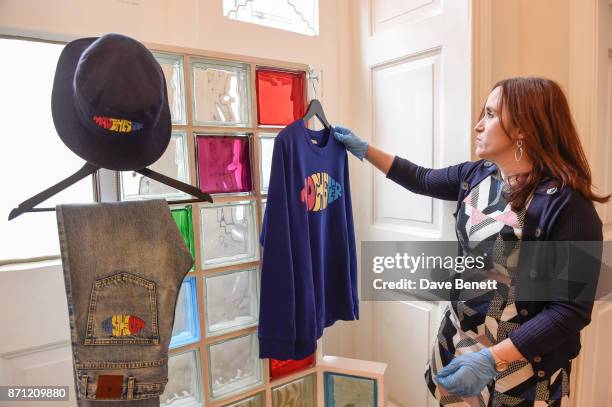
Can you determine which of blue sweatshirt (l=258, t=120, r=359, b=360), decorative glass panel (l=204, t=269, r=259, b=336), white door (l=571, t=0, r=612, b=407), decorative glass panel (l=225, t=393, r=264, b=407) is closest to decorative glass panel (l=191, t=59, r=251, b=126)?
blue sweatshirt (l=258, t=120, r=359, b=360)

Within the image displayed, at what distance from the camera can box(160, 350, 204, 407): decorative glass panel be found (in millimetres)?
1046

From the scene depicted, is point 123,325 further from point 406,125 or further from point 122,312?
point 406,125

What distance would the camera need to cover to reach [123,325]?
0.80m

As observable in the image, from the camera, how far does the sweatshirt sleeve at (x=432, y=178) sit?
125 cm

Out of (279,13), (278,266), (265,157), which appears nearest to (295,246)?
(278,266)

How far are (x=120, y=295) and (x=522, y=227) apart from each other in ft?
3.24

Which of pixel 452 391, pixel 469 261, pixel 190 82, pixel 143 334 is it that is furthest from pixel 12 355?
pixel 469 261

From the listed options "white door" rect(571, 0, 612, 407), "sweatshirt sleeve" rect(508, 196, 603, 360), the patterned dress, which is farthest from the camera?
"white door" rect(571, 0, 612, 407)

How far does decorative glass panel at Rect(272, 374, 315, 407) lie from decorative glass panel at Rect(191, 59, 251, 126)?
82cm

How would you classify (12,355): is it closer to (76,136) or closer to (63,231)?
(63,231)

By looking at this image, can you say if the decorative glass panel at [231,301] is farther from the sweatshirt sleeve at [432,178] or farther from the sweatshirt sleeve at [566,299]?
the sweatshirt sleeve at [566,299]

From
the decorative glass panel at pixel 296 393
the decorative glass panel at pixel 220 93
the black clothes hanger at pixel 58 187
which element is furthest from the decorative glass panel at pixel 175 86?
the decorative glass panel at pixel 296 393

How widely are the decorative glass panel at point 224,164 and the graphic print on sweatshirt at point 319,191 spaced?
17 centimetres

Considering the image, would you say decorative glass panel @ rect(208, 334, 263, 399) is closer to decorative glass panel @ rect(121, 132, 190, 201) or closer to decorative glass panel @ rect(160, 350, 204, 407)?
decorative glass panel @ rect(160, 350, 204, 407)
